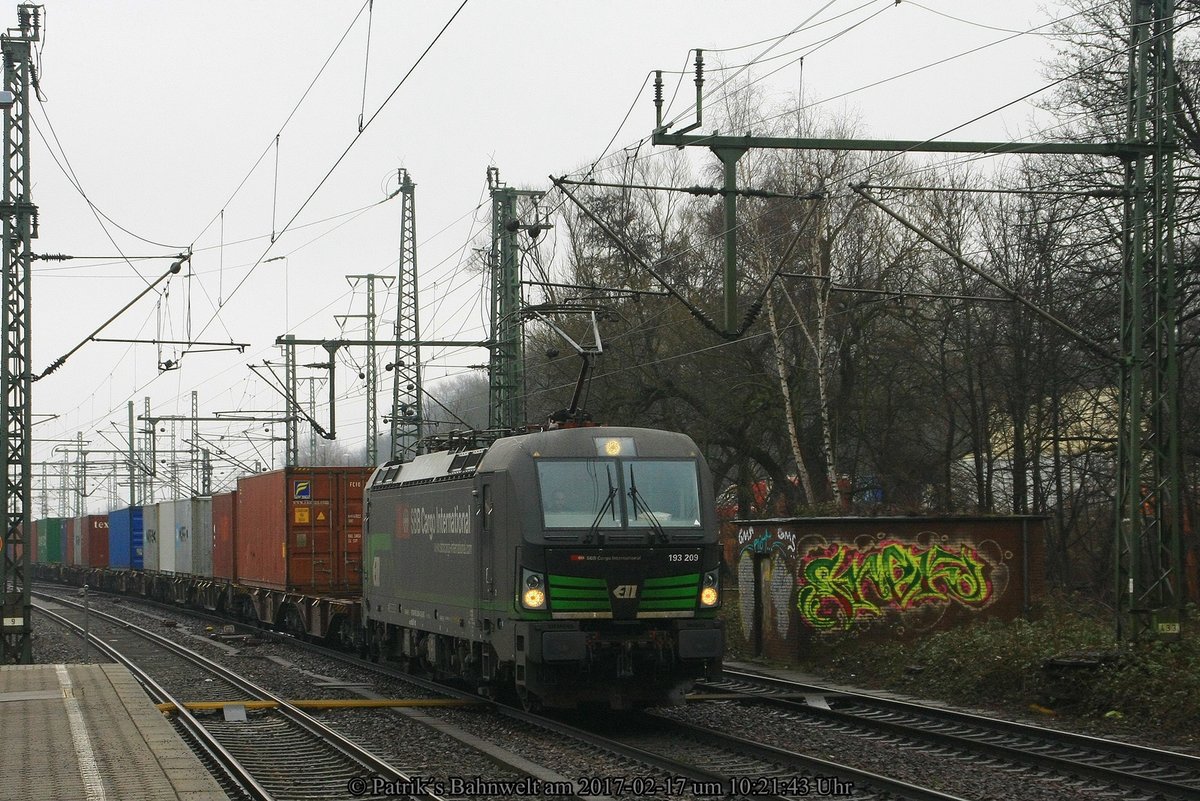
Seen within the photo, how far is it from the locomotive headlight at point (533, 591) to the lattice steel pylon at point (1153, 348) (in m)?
6.62

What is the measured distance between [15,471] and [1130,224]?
16895 millimetres

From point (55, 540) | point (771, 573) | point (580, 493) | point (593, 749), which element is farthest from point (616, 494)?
point (55, 540)

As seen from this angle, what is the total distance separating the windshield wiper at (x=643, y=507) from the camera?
13.7m

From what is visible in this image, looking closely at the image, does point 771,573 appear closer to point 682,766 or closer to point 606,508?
point 606,508

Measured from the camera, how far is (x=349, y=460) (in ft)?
391

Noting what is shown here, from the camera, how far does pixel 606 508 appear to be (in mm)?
13789

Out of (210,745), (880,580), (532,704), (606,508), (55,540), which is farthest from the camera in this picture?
(55,540)

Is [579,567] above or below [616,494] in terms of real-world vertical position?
below

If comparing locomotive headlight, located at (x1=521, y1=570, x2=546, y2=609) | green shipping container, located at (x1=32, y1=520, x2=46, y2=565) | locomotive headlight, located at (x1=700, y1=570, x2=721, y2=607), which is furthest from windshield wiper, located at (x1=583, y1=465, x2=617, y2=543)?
green shipping container, located at (x1=32, y1=520, x2=46, y2=565)

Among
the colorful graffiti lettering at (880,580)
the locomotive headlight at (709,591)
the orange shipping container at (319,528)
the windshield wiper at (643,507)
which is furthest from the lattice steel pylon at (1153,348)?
the orange shipping container at (319,528)

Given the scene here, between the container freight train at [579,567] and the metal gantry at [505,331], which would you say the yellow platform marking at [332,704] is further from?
the metal gantry at [505,331]

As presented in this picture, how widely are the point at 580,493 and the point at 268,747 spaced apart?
3810 millimetres

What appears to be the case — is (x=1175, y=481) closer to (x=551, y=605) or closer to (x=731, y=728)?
(x=731, y=728)

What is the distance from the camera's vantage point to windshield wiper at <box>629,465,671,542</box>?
44.9 feet
